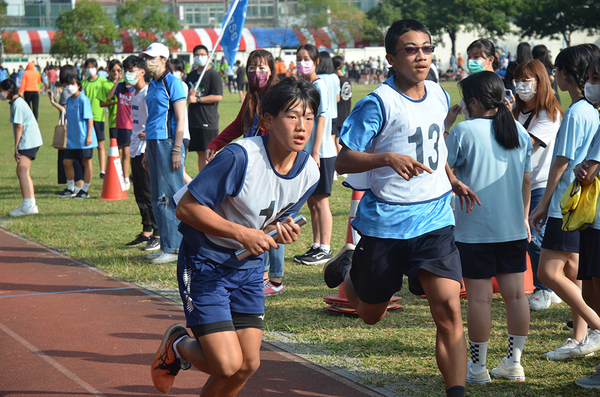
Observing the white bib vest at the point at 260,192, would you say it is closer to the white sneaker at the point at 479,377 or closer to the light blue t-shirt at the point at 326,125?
the white sneaker at the point at 479,377

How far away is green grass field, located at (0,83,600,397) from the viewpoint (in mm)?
4219

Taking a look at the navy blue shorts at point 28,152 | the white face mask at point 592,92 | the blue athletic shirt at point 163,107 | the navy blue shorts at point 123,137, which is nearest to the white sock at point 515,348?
the white face mask at point 592,92

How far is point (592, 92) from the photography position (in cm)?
394

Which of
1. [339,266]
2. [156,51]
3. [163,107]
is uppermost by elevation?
[156,51]

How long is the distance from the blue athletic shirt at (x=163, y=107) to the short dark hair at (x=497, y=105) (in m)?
3.84

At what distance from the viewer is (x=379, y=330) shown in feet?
17.1

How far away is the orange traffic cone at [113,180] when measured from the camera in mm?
11391

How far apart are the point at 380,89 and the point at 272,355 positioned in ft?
6.93

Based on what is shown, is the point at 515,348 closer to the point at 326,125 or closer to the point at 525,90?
the point at 525,90

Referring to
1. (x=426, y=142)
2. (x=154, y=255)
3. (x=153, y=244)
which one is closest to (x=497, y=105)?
(x=426, y=142)

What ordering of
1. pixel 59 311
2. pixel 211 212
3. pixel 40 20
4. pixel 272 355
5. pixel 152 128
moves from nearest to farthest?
pixel 211 212, pixel 272 355, pixel 59 311, pixel 152 128, pixel 40 20

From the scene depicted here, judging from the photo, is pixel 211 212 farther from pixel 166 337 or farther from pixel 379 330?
pixel 379 330

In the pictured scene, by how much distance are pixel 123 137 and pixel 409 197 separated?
29.8ft

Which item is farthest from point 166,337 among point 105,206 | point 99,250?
point 105,206
